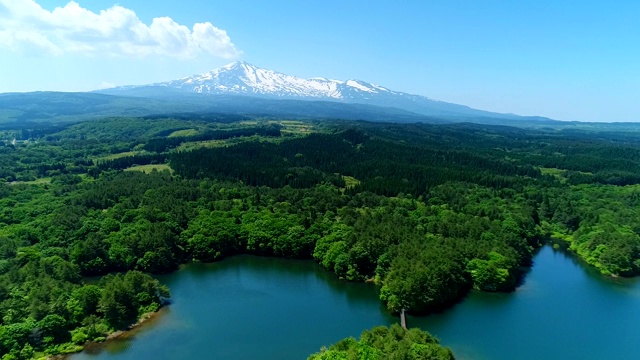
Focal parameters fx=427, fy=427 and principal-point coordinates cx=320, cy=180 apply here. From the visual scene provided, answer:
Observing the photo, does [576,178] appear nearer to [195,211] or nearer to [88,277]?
[195,211]

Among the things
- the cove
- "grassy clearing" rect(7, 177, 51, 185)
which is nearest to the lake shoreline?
the cove

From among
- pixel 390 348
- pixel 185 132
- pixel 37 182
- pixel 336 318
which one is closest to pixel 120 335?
pixel 336 318

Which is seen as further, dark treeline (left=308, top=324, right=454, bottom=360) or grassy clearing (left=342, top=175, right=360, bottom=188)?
grassy clearing (left=342, top=175, right=360, bottom=188)

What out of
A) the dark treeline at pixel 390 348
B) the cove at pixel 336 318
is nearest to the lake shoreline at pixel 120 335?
the cove at pixel 336 318

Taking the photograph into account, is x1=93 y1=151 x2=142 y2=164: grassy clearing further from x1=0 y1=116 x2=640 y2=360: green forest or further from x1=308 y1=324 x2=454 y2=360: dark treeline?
x1=308 y1=324 x2=454 y2=360: dark treeline

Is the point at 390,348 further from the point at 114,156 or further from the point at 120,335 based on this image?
the point at 114,156

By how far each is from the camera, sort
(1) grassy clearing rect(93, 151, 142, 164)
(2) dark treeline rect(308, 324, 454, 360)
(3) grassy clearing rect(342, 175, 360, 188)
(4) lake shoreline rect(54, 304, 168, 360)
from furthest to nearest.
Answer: (1) grassy clearing rect(93, 151, 142, 164) < (3) grassy clearing rect(342, 175, 360, 188) < (4) lake shoreline rect(54, 304, 168, 360) < (2) dark treeline rect(308, 324, 454, 360)
